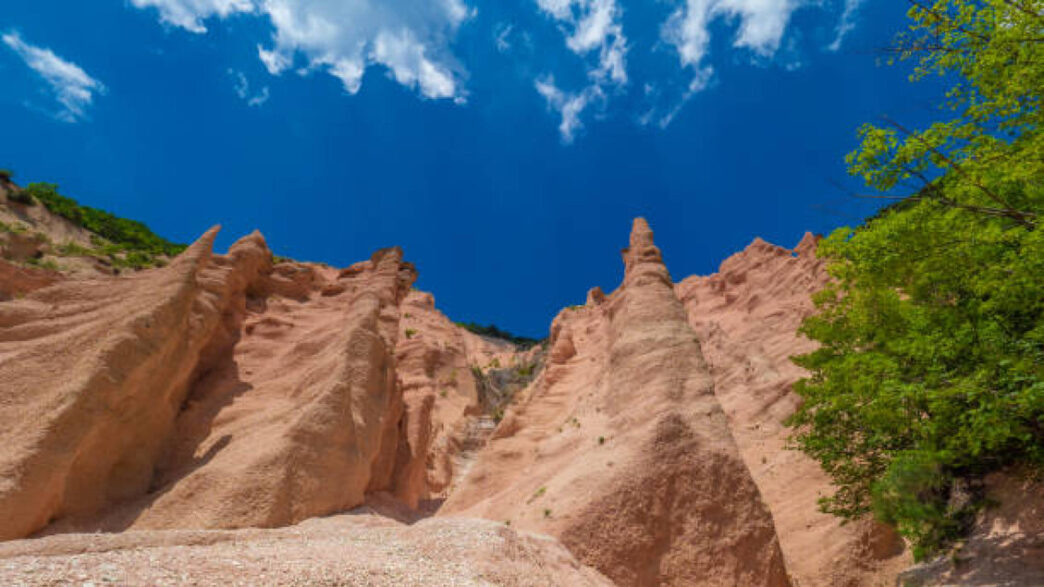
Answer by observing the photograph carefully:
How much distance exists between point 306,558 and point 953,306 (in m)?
13.8

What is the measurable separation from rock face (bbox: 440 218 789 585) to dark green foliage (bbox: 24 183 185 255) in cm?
2268

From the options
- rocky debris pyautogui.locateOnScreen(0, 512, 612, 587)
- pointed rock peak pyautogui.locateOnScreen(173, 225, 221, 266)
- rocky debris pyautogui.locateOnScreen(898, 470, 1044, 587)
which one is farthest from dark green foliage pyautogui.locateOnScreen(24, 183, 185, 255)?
rocky debris pyautogui.locateOnScreen(898, 470, 1044, 587)

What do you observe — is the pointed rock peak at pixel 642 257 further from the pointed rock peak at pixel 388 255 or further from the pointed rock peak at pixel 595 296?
the pointed rock peak at pixel 595 296

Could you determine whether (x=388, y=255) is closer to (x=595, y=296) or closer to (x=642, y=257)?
(x=642, y=257)

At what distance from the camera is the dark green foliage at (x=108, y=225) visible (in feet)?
92.1

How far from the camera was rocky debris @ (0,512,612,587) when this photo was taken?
19.4 feet

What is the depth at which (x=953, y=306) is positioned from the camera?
36.7 feet

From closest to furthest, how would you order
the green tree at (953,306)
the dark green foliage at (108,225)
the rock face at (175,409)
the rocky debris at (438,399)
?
the green tree at (953,306), the rock face at (175,409), the rocky debris at (438,399), the dark green foliage at (108,225)

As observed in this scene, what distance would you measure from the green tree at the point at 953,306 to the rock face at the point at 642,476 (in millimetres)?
2790

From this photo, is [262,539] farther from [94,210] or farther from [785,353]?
[94,210]

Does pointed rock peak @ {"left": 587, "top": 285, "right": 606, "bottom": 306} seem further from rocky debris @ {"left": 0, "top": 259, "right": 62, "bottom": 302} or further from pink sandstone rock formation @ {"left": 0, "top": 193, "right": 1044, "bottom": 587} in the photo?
rocky debris @ {"left": 0, "top": 259, "right": 62, "bottom": 302}

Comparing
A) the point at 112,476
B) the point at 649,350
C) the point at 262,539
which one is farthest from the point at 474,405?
the point at 262,539

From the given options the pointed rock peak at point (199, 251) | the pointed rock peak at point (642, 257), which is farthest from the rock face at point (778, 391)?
the pointed rock peak at point (199, 251)

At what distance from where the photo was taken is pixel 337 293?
3023 centimetres
